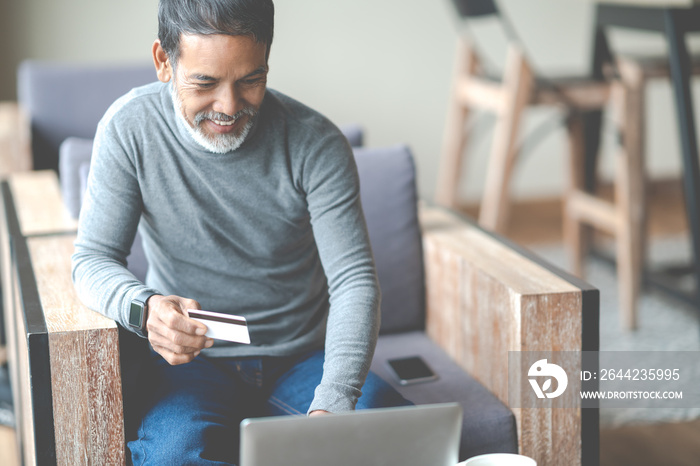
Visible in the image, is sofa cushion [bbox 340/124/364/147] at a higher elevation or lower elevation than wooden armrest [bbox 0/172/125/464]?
higher

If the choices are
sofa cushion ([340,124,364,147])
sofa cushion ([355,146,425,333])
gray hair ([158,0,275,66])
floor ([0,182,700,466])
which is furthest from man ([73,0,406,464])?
floor ([0,182,700,466])

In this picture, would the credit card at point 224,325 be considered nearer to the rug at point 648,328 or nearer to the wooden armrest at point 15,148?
the rug at point 648,328

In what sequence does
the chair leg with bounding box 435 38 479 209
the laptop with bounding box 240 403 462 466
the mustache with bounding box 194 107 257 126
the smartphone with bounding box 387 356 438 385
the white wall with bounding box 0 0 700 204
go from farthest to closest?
the white wall with bounding box 0 0 700 204
the chair leg with bounding box 435 38 479 209
the smartphone with bounding box 387 356 438 385
the mustache with bounding box 194 107 257 126
the laptop with bounding box 240 403 462 466

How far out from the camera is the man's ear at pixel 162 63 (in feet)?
3.89

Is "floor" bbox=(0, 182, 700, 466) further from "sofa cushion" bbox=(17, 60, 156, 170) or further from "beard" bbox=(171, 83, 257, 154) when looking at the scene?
"beard" bbox=(171, 83, 257, 154)

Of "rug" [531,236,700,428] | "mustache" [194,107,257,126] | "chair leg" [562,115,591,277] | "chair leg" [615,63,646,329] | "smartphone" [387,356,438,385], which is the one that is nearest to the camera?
"mustache" [194,107,257,126]

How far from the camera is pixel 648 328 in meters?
2.61

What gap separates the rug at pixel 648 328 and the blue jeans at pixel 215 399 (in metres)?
1.07

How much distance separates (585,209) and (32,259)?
1.93 metres

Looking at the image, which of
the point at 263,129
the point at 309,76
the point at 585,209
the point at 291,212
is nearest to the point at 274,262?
the point at 291,212

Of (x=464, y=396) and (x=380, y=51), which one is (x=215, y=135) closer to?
(x=464, y=396)

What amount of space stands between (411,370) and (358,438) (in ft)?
1.85

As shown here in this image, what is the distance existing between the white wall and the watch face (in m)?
2.16

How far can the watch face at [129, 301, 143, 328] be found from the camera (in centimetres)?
111
